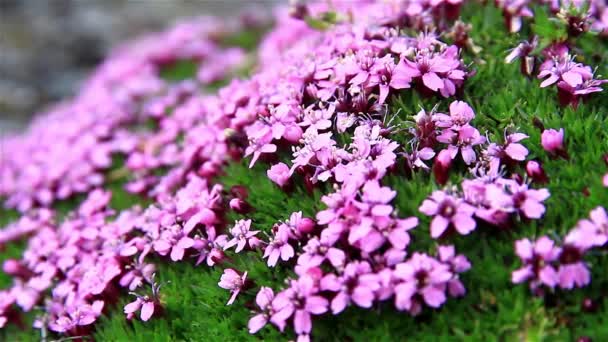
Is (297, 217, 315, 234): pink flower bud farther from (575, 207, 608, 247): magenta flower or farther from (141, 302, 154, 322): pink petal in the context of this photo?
(575, 207, 608, 247): magenta flower

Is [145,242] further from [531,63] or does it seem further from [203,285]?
[531,63]

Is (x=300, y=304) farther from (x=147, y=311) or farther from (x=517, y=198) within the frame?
(x=517, y=198)

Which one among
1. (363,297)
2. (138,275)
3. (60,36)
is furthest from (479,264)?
(60,36)

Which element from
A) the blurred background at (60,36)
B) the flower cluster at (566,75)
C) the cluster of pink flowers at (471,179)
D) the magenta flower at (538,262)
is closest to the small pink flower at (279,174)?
the cluster of pink flowers at (471,179)

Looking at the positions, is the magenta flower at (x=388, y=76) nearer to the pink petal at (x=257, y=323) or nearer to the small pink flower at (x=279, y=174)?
the small pink flower at (x=279, y=174)

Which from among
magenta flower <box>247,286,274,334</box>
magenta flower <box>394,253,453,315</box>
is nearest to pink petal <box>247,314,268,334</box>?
magenta flower <box>247,286,274,334</box>

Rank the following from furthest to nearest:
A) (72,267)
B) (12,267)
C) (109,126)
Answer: (109,126), (12,267), (72,267)
